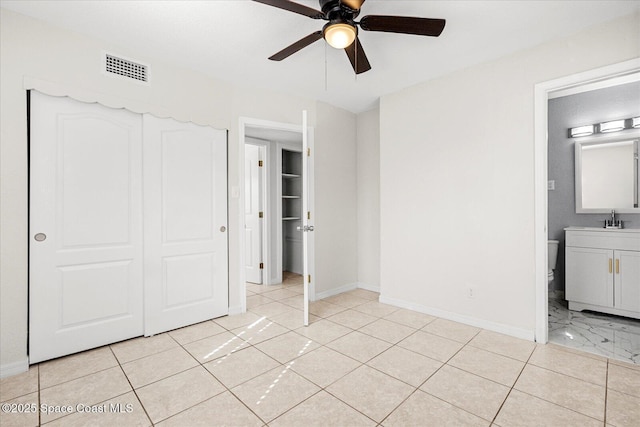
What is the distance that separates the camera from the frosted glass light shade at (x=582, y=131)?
3654 millimetres

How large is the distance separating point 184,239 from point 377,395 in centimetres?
219

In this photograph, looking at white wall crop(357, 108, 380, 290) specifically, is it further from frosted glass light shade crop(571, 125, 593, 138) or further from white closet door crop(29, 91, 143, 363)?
white closet door crop(29, 91, 143, 363)

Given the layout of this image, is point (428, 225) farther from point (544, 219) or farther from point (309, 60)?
point (309, 60)

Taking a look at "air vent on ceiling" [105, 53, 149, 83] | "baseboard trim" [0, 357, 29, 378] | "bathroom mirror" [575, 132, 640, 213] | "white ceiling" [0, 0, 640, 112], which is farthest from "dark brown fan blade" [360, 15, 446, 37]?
"baseboard trim" [0, 357, 29, 378]

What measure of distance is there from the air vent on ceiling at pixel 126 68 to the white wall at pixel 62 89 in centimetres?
5

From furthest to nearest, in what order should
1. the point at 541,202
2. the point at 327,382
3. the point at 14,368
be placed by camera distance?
the point at 541,202 → the point at 14,368 → the point at 327,382

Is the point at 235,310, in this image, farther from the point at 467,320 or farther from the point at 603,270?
the point at 603,270

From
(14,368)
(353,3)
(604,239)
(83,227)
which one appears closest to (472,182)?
(604,239)

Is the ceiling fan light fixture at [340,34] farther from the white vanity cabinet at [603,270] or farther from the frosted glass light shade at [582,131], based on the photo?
the frosted glass light shade at [582,131]

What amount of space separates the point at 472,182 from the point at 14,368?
3.97 meters

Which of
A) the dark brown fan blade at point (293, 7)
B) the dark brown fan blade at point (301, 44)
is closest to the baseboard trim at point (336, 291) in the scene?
the dark brown fan blade at point (301, 44)

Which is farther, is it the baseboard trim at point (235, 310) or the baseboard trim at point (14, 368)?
the baseboard trim at point (235, 310)

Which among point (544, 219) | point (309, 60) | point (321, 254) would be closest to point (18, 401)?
point (321, 254)

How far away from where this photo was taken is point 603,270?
10.6 feet
